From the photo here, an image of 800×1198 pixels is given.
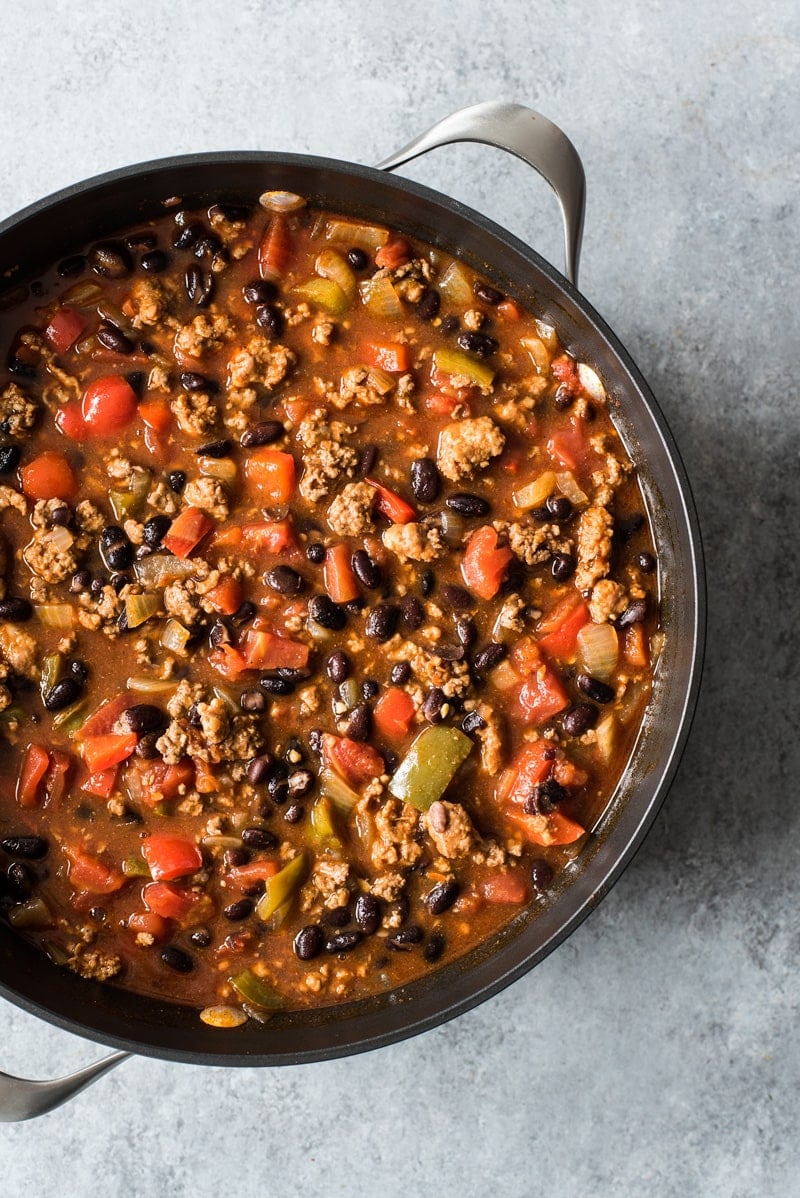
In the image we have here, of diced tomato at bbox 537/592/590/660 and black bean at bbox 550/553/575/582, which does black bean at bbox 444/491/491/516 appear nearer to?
black bean at bbox 550/553/575/582

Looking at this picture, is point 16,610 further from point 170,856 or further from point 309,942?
point 309,942

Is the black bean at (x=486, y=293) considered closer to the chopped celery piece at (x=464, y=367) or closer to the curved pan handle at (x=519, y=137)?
the chopped celery piece at (x=464, y=367)

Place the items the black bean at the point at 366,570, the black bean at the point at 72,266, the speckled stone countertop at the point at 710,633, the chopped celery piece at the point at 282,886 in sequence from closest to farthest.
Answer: the black bean at the point at 366,570, the chopped celery piece at the point at 282,886, the black bean at the point at 72,266, the speckled stone countertop at the point at 710,633

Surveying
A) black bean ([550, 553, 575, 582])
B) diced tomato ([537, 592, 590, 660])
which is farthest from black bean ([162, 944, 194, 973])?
black bean ([550, 553, 575, 582])

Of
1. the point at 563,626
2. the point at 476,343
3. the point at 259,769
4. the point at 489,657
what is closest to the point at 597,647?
the point at 563,626

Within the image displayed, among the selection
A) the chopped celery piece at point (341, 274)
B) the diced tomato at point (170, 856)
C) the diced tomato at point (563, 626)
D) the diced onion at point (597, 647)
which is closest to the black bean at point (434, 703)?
the diced tomato at point (563, 626)
